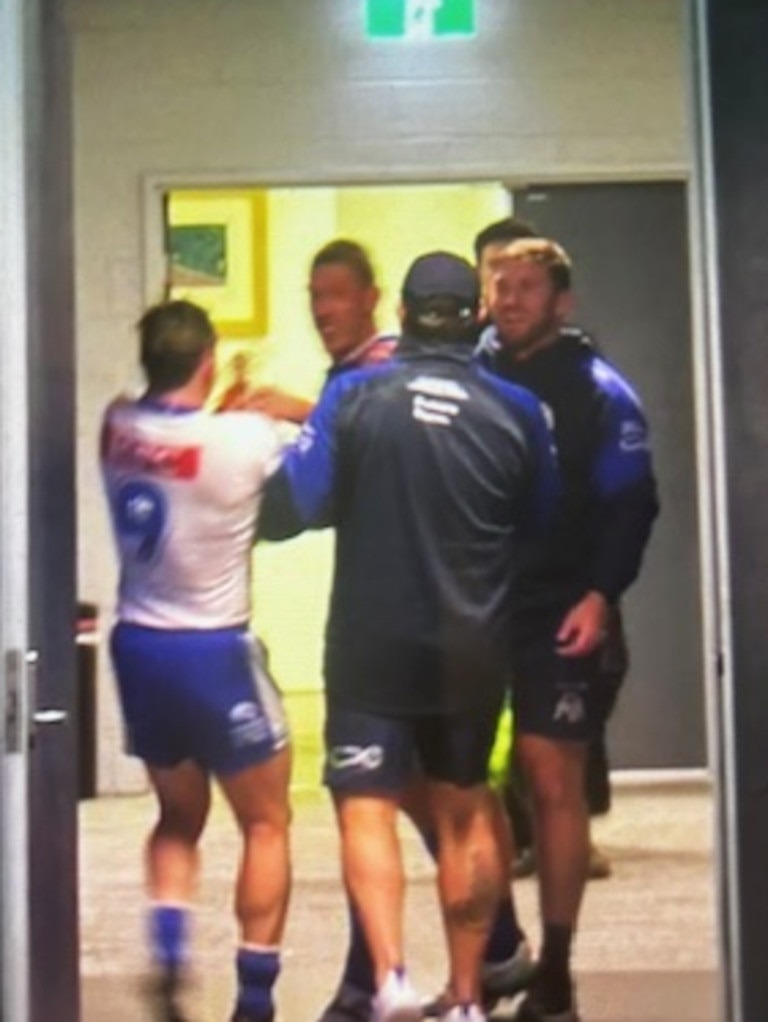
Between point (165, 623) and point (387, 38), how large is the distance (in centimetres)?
111

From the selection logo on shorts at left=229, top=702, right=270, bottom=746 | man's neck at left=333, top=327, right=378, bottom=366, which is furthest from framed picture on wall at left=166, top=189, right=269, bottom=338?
logo on shorts at left=229, top=702, right=270, bottom=746

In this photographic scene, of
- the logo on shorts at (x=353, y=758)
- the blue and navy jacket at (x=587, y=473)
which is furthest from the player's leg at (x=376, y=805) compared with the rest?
the blue and navy jacket at (x=587, y=473)

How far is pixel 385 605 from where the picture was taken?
324 centimetres

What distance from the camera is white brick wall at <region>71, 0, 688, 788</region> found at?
A: 3.44 metres

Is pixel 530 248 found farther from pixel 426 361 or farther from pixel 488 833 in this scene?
pixel 488 833

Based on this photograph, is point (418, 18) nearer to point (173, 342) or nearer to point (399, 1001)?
point (173, 342)

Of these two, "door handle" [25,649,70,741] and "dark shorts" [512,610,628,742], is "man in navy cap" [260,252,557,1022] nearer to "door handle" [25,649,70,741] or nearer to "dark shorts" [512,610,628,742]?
"dark shorts" [512,610,628,742]

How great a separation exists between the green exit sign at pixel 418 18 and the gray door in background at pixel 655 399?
315mm

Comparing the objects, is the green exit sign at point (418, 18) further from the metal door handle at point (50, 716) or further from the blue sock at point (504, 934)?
the blue sock at point (504, 934)

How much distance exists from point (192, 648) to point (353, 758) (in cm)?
32

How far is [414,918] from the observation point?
324cm

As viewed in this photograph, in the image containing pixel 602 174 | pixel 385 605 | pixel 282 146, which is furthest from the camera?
pixel 602 174

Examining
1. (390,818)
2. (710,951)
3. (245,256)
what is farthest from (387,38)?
(710,951)

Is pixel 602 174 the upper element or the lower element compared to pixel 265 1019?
upper
